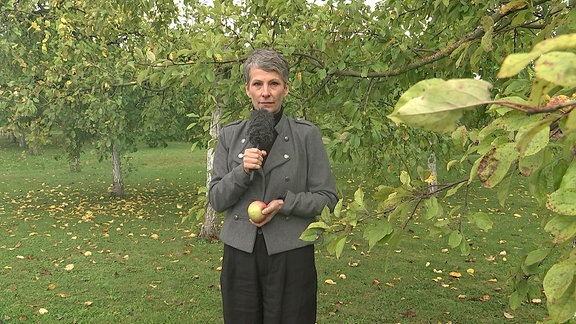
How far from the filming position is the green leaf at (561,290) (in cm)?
98

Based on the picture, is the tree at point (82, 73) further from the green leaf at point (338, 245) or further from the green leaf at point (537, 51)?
the green leaf at point (537, 51)

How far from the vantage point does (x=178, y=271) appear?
6.70 m

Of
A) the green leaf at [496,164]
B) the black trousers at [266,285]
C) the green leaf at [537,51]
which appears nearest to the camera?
the green leaf at [537,51]

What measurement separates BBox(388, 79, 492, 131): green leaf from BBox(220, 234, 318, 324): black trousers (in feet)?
6.09

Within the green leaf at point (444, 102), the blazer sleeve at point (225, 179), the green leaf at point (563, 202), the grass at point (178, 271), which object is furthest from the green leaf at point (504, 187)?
the grass at point (178, 271)

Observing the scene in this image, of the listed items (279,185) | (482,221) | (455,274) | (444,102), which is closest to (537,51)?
(444,102)

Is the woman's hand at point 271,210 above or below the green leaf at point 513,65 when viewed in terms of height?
below

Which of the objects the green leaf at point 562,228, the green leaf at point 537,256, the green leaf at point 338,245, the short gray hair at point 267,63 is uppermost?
the short gray hair at point 267,63

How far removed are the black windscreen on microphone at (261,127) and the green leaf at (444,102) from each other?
1.58 m

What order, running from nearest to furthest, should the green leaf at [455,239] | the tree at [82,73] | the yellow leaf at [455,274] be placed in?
the green leaf at [455,239]
the yellow leaf at [455,274]
the tree at [82,73]

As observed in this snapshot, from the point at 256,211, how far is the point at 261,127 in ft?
1.31

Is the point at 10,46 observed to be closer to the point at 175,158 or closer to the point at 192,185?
the point at 192,185

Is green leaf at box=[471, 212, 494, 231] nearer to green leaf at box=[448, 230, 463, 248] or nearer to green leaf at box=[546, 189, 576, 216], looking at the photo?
green leaf at box=[448, 230, 463, 248]

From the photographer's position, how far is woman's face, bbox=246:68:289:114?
240cm
